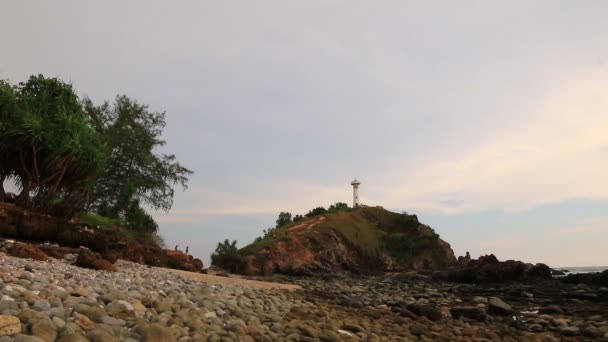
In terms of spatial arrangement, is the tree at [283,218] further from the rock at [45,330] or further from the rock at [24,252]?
the rock at [45,330]

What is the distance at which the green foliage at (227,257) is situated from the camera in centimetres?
2791

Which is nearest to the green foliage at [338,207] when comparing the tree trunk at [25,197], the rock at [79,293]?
the tree trunk at [25,197]

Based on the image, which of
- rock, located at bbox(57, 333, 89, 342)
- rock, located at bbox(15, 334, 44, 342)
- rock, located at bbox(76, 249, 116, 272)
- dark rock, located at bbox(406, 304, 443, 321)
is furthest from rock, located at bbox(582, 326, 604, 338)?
rock, located at bbox(15, 334, 44, 342)

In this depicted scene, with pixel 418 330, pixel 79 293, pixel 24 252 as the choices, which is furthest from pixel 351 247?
pixel 79 293

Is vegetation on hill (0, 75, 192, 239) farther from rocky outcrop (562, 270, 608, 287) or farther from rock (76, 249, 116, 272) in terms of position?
rocky outcrop (562, 270, 608, 287)

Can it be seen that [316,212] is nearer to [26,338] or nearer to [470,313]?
[470,313]

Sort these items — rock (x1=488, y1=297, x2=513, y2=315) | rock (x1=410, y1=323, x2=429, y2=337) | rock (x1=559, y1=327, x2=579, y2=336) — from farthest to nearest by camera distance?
rock (x1=488, y1=297, x2=513, y2=315) < rock (x1=559, y1=327, x2=579, y2=336) < rock (x1=410, y1=323, x2=429, y2=337)

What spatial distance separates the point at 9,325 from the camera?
3.86 m

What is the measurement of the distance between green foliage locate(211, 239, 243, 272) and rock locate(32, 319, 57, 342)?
950 inches

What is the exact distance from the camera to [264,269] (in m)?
28.1

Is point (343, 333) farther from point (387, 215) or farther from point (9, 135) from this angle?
point (387, 215)

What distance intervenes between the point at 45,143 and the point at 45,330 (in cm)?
1663

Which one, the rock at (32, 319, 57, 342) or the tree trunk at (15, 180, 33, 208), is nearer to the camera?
the rock at (32, 319, 57, 342)

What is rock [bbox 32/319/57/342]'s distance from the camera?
385 cm
